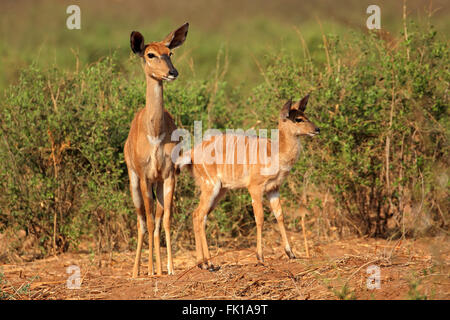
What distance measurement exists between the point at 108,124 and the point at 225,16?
24.7 m

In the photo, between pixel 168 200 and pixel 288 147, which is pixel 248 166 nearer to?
pixel 288 147

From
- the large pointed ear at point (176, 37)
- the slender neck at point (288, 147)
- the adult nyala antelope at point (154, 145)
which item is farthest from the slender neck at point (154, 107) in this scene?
the slender neck at point (288, 147)

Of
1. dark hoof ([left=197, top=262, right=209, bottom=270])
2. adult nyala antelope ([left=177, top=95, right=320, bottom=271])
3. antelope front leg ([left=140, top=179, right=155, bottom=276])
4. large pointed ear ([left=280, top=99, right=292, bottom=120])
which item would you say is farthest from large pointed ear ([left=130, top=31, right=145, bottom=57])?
dark hoof ([left=197, top=262, right=209, bottom=270])

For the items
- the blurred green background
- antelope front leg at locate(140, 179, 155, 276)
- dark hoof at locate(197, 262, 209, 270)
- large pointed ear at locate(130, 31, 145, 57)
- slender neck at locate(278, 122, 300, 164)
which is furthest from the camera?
the blurred green background

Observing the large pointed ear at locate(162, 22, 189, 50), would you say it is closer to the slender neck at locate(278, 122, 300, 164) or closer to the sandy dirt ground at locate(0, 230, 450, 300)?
the slender neck at locate(278, 122, 300, 164)

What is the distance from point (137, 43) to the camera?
803 cm

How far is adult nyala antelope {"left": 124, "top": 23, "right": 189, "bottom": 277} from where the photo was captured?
7.98 m

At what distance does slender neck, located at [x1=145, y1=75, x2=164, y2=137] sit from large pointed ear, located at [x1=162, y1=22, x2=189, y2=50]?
54 cm

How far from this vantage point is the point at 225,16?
33.6 meters

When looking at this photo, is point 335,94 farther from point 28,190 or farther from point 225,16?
point 225,16

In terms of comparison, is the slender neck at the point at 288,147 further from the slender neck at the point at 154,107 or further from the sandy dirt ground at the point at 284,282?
the slender neck at the point at 154,107

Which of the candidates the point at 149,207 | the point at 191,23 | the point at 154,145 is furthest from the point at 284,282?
the point at 191,23

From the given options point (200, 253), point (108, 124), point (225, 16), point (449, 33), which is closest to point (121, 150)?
point (108, 124)

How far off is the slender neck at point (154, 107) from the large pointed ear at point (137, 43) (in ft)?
1.03
